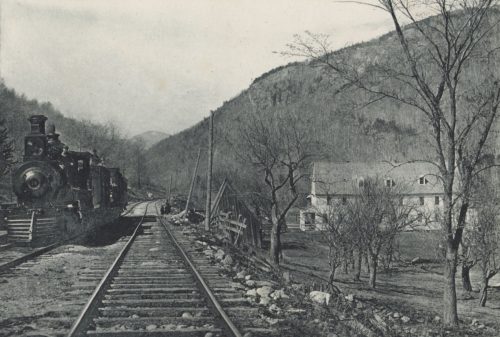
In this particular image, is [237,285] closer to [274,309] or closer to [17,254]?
[274,309]

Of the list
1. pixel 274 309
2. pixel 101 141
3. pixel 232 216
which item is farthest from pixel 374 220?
pixel 101 141

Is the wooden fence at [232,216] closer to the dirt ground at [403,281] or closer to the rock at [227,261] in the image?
the dirt ground at [403,281]

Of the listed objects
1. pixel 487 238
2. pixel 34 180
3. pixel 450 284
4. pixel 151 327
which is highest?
pixel 34 180

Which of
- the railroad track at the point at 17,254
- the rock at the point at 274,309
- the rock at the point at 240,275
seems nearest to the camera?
the rock at the point at 274,309

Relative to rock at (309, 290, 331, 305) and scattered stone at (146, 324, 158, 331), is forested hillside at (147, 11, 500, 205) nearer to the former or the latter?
rock at (309, 290, 331, 305)

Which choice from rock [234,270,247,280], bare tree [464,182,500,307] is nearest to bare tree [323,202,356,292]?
bare tree [464,182,500,307]

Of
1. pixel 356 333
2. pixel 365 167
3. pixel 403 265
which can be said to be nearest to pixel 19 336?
pixel 356 333

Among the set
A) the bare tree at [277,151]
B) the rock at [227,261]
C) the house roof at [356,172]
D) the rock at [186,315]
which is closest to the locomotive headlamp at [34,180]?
the rock at [227,261]
